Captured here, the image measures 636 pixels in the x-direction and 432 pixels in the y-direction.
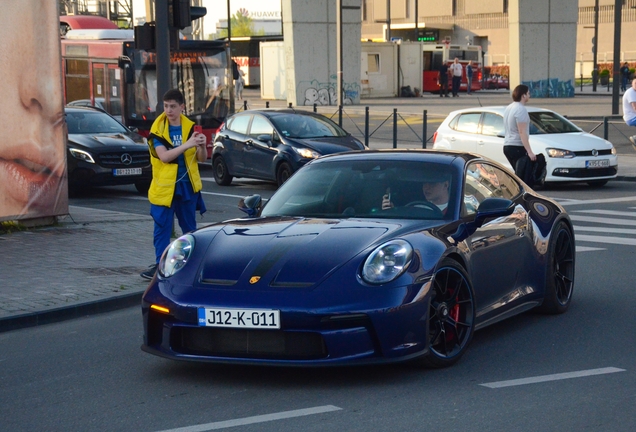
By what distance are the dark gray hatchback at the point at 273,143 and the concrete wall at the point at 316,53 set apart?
27457 millimetres

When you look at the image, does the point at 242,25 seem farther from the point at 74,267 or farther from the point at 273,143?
the point at 74,267

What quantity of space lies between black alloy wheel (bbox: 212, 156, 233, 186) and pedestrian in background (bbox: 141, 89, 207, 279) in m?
11.4

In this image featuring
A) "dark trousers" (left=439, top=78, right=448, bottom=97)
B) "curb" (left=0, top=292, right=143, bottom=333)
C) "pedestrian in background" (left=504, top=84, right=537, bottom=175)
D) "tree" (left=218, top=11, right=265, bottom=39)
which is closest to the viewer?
"curb" (left=0, top=292, right=143, bottom=333)

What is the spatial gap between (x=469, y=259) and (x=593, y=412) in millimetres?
1636

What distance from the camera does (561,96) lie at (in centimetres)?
5284

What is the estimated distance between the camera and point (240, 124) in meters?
20.8

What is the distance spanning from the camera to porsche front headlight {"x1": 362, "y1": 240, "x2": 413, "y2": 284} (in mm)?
6098

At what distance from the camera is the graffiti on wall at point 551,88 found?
51875mm

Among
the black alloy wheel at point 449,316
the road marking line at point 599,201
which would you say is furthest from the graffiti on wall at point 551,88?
the black alloy wheel at point 449,316

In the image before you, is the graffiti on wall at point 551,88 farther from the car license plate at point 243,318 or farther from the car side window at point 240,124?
the car license plate at point 243,318

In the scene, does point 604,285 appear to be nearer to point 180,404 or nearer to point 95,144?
point 180,404

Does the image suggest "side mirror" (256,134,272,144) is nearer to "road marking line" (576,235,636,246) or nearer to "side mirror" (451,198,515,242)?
"road marking line" (576,235,636,246)

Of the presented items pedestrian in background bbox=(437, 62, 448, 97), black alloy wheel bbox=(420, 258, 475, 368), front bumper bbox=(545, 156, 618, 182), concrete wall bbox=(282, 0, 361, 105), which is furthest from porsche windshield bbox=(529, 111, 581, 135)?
pedestrian in background bbox=(437, 62, 448, 97)

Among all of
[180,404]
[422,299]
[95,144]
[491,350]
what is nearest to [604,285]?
[491,350]
